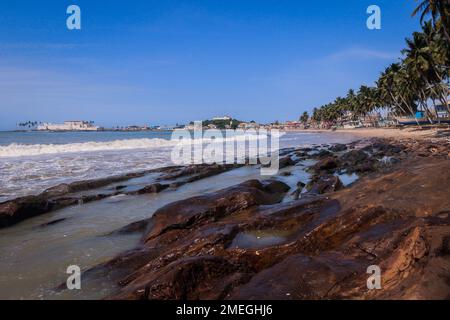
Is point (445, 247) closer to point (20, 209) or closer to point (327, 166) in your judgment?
point (20, 209)

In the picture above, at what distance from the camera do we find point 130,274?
16.5 feet

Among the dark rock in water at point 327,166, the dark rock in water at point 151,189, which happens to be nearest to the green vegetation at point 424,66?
the dark rock in water at point 327,166

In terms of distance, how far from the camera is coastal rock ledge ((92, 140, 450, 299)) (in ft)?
11.5

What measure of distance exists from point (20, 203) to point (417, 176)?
944 cm

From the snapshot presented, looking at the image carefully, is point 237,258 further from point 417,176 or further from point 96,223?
point 96,223

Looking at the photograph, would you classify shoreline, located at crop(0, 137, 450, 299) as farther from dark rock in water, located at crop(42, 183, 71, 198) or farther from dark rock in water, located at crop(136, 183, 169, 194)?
dark rock in water, located at crop(136, 183, 169, 194)

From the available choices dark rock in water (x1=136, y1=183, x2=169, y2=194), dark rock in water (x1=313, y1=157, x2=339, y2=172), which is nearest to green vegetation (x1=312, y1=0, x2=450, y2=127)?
dark rock in water (x1=313, y1=157, x2=339, y2=172)

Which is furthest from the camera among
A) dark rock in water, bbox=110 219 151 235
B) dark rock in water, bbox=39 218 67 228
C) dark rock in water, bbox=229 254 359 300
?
dark rock in water, bbox=39 218 67 228

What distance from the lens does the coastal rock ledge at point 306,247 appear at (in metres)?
3.51
